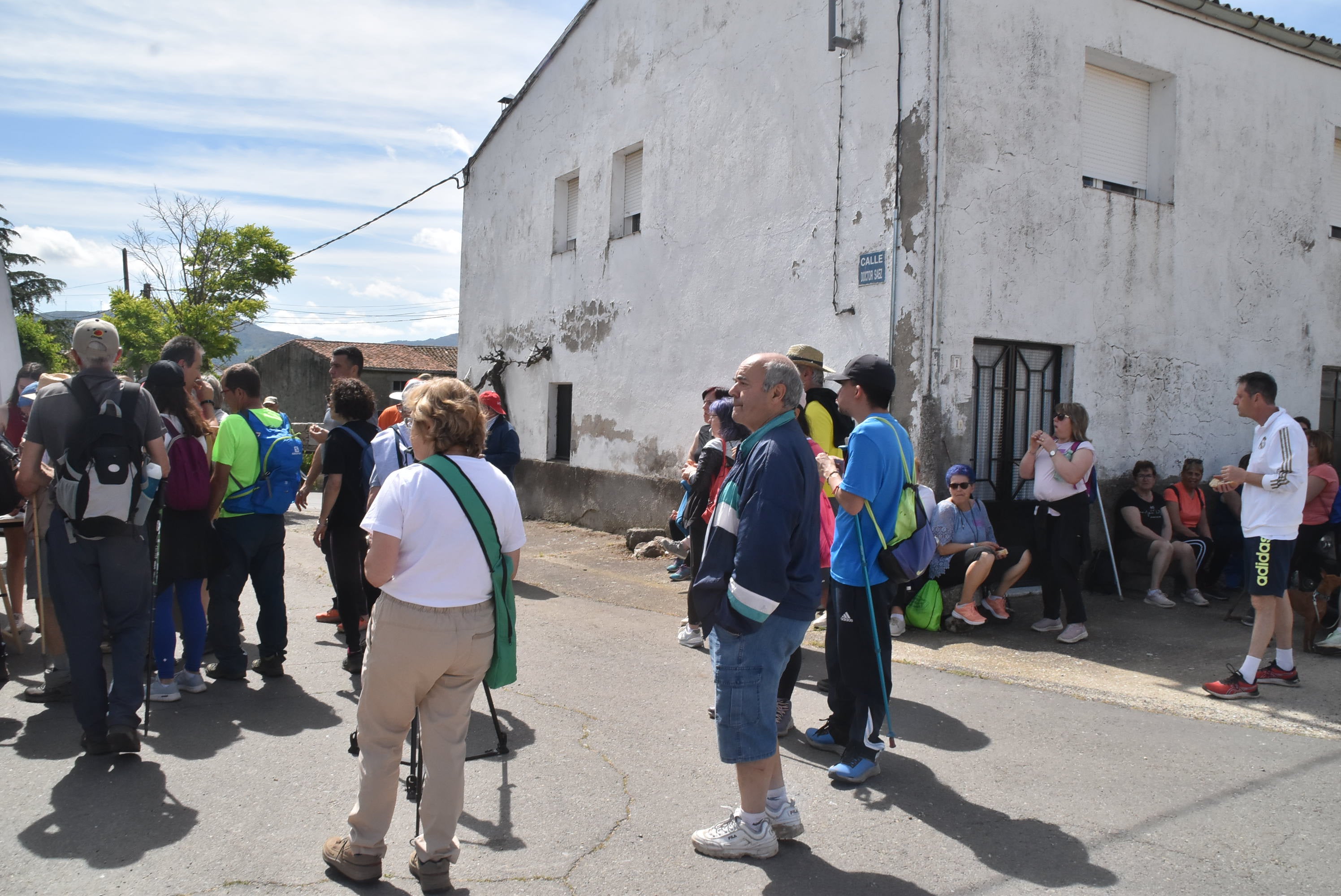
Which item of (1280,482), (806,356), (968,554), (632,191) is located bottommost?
(968,554)

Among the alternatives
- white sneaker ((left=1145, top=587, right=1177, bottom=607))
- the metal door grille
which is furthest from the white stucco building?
white sneaker ((left=1145, top=587, right=1177, bottom=607))

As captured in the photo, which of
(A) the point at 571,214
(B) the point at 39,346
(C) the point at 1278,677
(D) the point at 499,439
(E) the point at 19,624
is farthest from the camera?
(B) the point at 39,346

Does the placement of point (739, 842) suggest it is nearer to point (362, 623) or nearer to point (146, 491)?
point (362, 623)

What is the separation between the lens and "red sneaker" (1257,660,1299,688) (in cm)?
577

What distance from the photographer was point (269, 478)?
5547mm

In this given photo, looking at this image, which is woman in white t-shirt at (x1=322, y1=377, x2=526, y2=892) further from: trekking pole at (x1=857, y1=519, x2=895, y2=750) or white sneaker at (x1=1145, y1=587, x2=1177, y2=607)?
white sneaker at (x1=1145, y1=587, x2=1177, y2=607)

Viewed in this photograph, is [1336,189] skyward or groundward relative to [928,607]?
skyward

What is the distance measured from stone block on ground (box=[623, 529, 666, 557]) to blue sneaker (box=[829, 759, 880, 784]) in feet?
22.8

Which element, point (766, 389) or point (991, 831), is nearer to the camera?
point (766, 389)

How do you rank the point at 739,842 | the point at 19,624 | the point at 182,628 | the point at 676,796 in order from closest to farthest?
the point at 739,842 → the point at 676,796 → the point at 182,628 → the point at 19,624

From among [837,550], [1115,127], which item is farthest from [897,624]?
[1115,127]

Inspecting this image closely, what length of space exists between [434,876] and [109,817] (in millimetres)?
1533

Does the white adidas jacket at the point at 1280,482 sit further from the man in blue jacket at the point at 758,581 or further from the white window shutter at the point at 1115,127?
the white window shutter at the point at 1115,127

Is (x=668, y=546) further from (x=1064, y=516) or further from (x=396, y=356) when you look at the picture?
(x=396, y=356)
